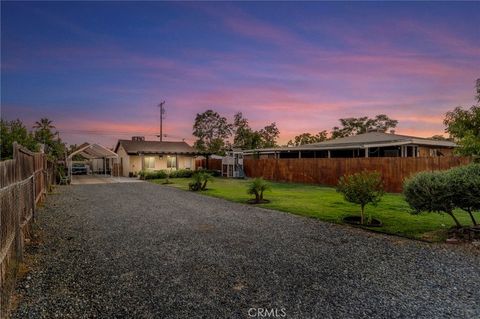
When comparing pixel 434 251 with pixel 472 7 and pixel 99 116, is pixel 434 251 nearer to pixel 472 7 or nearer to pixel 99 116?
pixel 472 7

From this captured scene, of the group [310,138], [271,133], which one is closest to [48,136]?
[271,133]

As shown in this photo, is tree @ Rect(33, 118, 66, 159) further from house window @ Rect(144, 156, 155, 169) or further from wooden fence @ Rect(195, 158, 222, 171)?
wooden fence @ Rect(195, 158, 222, 171)

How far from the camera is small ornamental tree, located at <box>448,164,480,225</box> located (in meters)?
6.35

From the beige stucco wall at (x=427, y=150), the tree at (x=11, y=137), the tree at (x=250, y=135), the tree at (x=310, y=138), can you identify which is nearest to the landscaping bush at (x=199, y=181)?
the tree at (x=11, y=137)

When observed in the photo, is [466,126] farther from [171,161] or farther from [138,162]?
[138,162]

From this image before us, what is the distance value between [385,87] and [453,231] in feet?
46.4

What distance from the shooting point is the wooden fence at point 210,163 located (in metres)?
35.8

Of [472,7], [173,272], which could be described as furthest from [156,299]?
[472,7]

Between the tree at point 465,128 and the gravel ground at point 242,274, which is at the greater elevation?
the tree at point 465,128

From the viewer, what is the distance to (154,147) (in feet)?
118

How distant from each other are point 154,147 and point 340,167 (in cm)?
2381

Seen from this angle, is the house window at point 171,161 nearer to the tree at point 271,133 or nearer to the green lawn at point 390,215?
the tree at point 271,133

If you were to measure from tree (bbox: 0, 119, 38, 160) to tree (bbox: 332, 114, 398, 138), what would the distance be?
42.1 metres

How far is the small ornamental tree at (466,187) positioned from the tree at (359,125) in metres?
44.3
